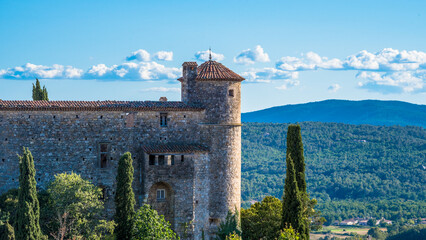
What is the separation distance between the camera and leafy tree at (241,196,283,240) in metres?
41.8

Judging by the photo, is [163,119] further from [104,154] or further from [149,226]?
[149,226]

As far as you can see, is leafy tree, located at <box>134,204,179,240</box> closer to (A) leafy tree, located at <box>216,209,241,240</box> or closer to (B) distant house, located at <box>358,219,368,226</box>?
(A) leafy tree, located at <box>216,209,241,240</box>

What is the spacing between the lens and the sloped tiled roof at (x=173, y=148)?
4041cm

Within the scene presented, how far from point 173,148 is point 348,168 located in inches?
4488

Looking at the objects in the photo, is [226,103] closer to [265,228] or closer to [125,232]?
[265,228]

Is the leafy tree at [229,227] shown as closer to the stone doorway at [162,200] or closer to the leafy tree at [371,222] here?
the stone doorway at [162,200]

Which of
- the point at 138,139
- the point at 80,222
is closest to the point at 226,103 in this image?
the point at 138,139

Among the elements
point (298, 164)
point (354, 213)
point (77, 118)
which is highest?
point (77, 118)

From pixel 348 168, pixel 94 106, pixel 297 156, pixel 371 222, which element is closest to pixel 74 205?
pixel 94 106

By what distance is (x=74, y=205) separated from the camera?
37.6m

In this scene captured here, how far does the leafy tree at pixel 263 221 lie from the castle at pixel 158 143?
131 cm

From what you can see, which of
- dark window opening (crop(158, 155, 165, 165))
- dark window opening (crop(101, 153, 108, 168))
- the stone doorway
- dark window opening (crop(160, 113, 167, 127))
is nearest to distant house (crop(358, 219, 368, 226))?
the stone doorway

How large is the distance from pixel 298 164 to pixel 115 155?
43.6ft

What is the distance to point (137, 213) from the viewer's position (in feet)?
124
